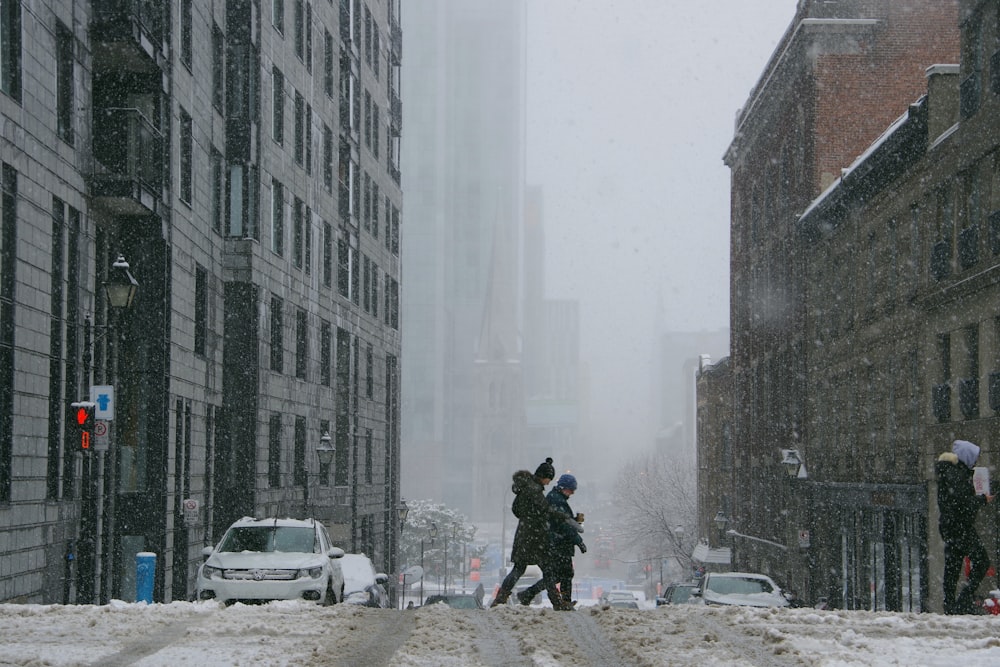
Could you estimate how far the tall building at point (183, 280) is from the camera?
2250cm

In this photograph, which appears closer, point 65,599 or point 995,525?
point 65,599

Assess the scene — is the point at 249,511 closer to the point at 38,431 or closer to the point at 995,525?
the point at 38,431

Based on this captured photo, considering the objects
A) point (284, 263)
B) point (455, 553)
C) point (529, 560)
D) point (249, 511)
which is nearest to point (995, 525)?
point (529, 560)

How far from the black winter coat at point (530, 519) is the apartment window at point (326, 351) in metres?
33.0

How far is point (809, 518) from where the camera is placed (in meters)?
43.8

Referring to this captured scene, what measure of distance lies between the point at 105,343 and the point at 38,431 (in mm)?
5369

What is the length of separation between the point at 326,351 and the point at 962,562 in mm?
34839

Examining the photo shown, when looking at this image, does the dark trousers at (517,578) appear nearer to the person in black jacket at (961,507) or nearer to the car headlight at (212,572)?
the car headlight at (212,572)

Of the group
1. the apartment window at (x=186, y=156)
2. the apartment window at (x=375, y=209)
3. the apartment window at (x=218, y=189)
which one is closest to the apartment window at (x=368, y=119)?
the apartment window at (x=375, y=209)

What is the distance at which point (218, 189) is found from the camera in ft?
121

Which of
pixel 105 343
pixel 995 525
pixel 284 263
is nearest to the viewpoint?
pixel 995 525

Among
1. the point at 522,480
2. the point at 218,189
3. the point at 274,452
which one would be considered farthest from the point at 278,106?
the point at 522,480

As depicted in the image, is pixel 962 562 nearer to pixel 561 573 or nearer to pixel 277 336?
pixel 561 573

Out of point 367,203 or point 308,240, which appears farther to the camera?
point 367,203
